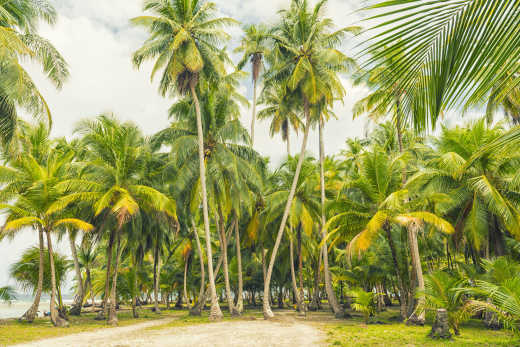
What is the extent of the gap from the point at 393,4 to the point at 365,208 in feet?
52.3

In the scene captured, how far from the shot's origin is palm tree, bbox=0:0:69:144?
9914 mm

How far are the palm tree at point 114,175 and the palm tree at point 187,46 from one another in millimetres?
3104

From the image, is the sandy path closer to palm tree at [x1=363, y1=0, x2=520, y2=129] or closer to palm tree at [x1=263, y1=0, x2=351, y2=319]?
palm tree at [x1=263, y1=0, x2=351, y2=319]

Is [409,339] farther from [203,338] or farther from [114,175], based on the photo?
[114,175]

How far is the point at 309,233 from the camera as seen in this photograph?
21359 millimetres

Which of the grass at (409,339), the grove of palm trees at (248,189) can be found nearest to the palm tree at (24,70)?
the grove of palm trees at (248,189)

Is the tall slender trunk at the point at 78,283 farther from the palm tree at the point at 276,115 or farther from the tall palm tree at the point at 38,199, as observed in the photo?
the palm tree at the point at 276,115

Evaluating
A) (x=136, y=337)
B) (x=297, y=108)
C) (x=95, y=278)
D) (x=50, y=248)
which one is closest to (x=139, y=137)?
(x=50, y=248)

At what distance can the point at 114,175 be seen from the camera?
17969mm

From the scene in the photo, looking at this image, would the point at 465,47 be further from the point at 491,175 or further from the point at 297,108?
the point at 297,108

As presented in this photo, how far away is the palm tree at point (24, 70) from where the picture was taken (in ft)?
32.5

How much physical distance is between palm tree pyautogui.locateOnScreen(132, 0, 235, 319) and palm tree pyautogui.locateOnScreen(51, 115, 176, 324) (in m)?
3.10

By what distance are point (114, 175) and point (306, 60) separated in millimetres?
12605

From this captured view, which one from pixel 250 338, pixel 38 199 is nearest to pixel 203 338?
pixel 250 338
